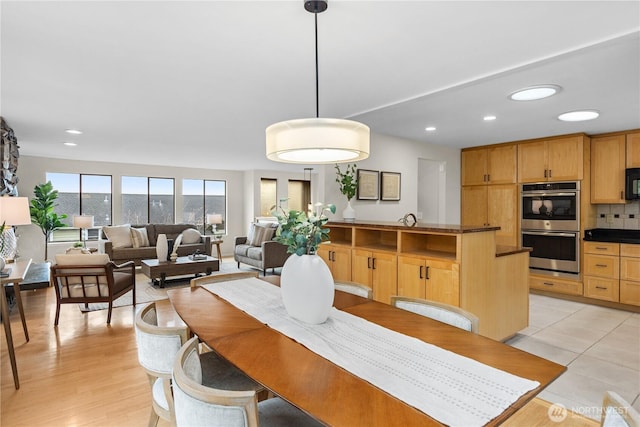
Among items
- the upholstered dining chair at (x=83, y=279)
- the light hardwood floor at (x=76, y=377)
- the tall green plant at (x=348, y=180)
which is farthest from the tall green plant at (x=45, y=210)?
the tall green plant at (x=348, y=180)

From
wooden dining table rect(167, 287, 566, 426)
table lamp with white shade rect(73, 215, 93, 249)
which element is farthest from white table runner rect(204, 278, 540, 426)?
table lamp with white shade rect(73, 215, 93, 249)

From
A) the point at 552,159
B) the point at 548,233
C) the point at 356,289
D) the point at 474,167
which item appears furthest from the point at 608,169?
the point at 356,289

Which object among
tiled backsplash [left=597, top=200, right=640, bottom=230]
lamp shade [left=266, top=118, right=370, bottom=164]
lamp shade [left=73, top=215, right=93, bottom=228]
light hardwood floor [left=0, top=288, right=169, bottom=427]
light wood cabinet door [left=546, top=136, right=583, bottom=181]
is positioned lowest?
light hardwood floor [left=0, top=288, right=169, bottom=427]

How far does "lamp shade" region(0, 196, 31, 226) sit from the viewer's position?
3.18 metres

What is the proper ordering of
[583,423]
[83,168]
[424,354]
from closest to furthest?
1. [424,354]
2. [583,423]
3. [83,168]

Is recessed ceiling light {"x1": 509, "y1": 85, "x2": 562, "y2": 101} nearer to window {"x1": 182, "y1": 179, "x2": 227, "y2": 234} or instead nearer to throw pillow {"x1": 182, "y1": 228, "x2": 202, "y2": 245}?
throw pillow {"x1": 182, "y1": 228, "x2": 202, "y2": 245}

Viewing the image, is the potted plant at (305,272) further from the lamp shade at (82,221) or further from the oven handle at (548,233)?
the lamp shade at (82,221)

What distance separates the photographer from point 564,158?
4.71 meters

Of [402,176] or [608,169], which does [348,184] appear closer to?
[402,176]

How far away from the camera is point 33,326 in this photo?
3.68 metres

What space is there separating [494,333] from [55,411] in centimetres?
336

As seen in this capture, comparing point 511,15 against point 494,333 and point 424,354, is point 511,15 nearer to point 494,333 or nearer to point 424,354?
point 424,354

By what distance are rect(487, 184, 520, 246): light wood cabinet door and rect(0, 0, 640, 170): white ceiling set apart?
1304mm

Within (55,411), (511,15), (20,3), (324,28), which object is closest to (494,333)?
(511,15)
